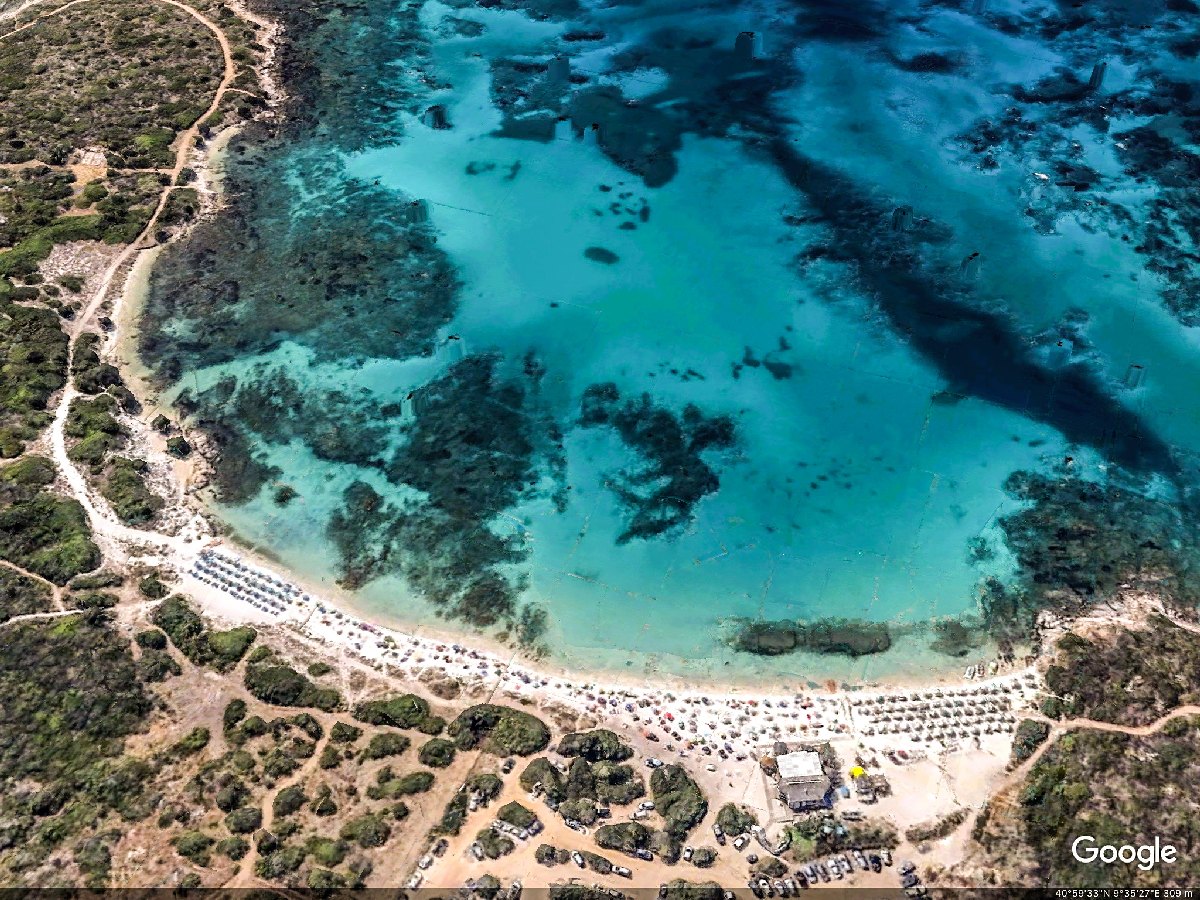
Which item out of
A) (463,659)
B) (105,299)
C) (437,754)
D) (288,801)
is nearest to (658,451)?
(463,659)

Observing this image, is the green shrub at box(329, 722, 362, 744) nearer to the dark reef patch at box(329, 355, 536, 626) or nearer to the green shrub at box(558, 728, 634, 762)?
the dark reef patch at box(329, 355, 536, 626)

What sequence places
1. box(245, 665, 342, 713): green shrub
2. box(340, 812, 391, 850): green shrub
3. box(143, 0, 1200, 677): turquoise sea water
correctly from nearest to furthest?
1. box(340, 812, 391, 850): green shrub
2. box(245, 665, 342, 713): green shrub
3. box(143, 0, 1200, 677): turquoise sea water

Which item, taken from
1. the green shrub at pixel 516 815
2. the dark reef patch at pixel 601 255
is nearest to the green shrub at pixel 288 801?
the green shrub at pixel 516 815

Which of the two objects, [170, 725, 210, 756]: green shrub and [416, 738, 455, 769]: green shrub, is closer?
[416, 738, 455, 769]: green shrub

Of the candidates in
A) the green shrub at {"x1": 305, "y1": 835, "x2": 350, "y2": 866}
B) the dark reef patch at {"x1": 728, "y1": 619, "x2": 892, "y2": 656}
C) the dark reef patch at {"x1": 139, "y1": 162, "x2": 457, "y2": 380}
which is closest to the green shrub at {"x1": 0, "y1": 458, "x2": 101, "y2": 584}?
the dark reef patch at {"x1": 139, "y1": 162, "x2": 457, "y2": 380}

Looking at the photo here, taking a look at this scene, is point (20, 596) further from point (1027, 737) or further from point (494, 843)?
point (1027, 737)

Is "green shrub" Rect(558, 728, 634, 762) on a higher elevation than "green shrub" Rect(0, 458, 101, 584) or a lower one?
lower

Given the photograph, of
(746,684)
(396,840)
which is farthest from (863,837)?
(396,840)

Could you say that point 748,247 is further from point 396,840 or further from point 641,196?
point 396,840

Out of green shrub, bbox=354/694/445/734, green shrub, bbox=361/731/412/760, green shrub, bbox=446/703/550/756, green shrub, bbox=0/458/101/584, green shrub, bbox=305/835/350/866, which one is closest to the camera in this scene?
green shrub, bbox=305/835/350/866
